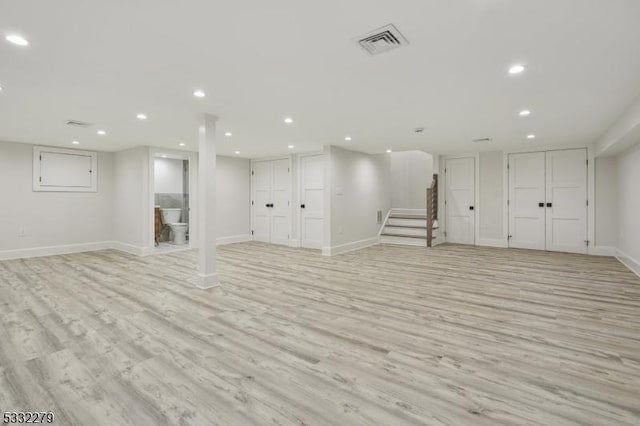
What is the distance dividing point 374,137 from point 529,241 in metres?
4.50

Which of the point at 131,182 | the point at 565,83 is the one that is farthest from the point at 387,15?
the point at 131,182

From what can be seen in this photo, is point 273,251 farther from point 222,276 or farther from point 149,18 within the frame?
point 149,18

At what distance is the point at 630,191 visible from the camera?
5.27 metres

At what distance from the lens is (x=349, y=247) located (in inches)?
285

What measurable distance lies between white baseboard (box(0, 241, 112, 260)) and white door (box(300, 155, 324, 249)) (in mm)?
4602

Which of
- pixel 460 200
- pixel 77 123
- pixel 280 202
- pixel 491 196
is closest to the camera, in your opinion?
pixel 77 123

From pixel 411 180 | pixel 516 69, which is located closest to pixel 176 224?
pixel 411 180

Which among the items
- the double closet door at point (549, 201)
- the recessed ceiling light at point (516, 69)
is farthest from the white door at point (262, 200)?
the recessed ceiling light at point (516, 69)

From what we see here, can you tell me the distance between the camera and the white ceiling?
6.31ft

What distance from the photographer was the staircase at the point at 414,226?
7.71 metres

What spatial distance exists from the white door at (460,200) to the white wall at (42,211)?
833 centimetres

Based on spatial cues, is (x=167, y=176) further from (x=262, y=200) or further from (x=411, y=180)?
(x=411, y=180)

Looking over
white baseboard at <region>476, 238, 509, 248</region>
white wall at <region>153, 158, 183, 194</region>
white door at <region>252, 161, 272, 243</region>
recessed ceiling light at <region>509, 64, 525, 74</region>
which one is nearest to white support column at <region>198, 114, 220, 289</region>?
recessed ceiling light at <region>509, 64, 525, 74</region>

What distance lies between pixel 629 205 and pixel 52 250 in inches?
429
